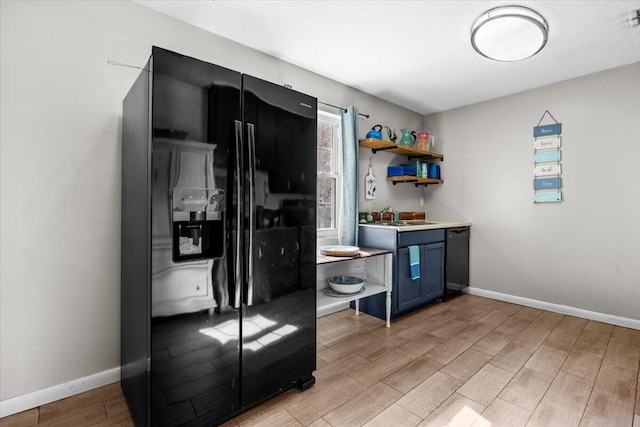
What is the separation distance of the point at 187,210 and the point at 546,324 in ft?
11.7

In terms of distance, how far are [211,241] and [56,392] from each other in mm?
1428

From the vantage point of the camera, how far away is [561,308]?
11.4ft

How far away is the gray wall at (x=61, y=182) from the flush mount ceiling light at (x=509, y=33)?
2.43 m

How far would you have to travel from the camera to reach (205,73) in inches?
59.7

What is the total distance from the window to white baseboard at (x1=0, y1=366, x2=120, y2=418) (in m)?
2.13

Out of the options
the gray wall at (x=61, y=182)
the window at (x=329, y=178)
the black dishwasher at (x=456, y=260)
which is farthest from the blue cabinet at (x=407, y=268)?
the gray wall at (x=61, y=182)

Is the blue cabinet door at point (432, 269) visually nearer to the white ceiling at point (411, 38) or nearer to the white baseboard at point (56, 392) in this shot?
the white ceiling at point (411, 38)

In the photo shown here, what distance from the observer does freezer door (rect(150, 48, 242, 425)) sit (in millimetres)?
1415

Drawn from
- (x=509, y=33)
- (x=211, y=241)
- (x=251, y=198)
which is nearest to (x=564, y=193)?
(x=509, y=33)

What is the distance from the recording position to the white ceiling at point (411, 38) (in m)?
2.21

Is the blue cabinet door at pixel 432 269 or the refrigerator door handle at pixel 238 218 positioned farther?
the blue cabinet door at pixel 432 269

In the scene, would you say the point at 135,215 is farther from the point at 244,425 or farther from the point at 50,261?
the point at 244,425

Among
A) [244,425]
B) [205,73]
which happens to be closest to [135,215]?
[205,73]

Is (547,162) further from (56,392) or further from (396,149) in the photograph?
(56,392)
